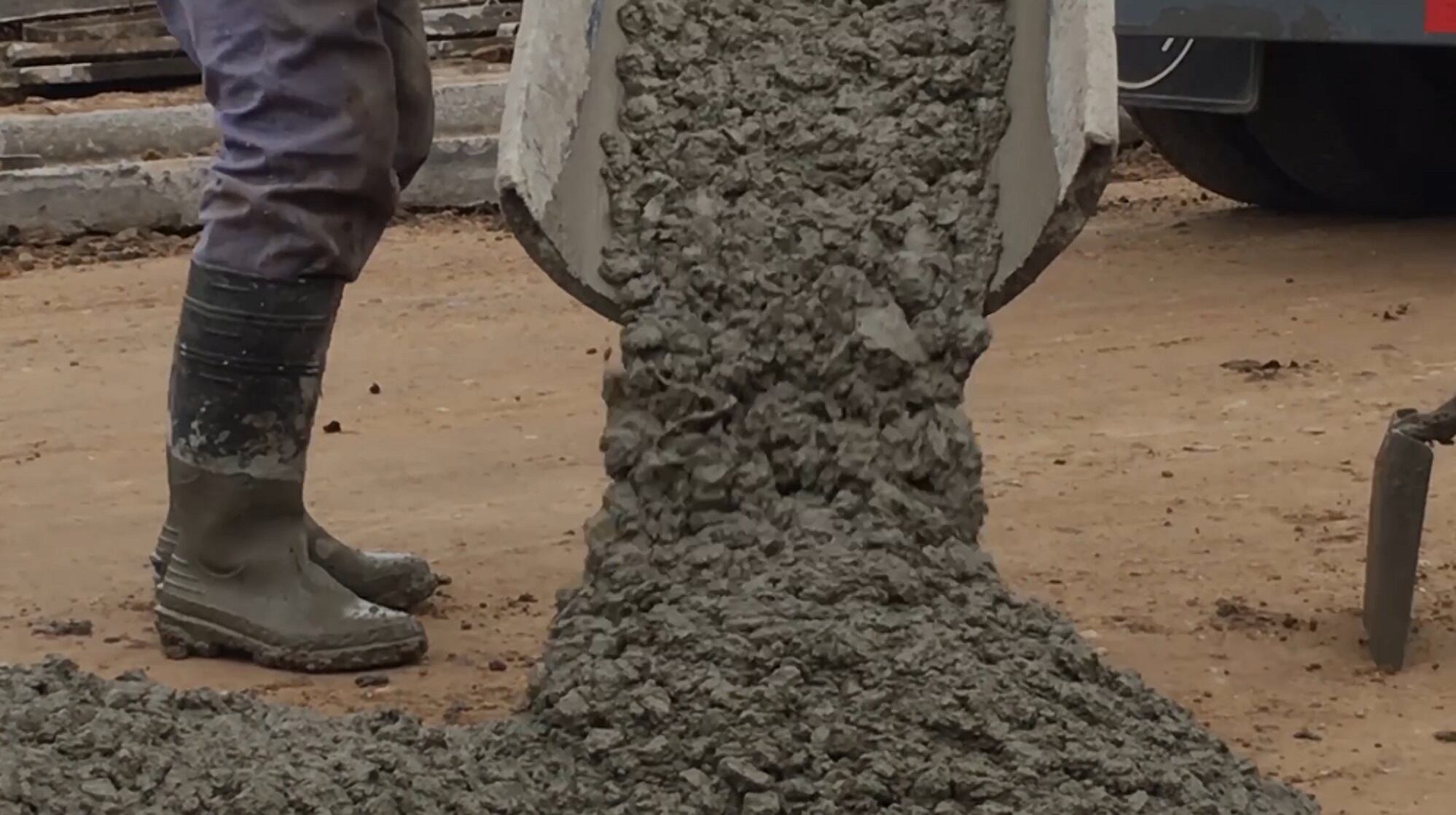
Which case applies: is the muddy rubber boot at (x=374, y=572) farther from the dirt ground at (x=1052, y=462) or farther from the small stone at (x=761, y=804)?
the small stone at (x=761, y=804)

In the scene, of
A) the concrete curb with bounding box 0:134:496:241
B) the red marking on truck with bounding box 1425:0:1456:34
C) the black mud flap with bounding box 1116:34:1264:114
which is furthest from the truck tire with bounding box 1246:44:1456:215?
the concrete curb with bounding box 0:134:496:241

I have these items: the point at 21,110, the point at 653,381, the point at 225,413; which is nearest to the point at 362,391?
the point at 225,413

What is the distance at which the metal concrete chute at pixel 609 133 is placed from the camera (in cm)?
243

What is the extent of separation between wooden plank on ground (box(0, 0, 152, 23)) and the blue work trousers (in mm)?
5649

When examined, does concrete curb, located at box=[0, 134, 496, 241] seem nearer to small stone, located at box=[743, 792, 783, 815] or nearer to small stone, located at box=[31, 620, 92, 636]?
small stone, located at box=[31, 620, 92, 636]

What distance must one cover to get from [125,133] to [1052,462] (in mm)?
3673

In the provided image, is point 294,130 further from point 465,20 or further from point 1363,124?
point 465,20

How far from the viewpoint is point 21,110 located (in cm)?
739

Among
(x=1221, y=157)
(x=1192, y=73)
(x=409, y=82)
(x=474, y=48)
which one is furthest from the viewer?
(x=474, y=48)

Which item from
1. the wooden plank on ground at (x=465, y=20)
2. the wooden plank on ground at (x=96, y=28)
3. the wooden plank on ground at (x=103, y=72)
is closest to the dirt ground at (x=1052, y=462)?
the wooden plank on ground at (x=103, y=72)

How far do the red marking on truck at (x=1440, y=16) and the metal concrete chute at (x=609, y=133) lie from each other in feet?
7.17

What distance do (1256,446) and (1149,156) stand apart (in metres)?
3.87

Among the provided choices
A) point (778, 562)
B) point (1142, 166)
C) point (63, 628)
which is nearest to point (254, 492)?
point (63, 628)

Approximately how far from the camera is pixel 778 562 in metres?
2.31
